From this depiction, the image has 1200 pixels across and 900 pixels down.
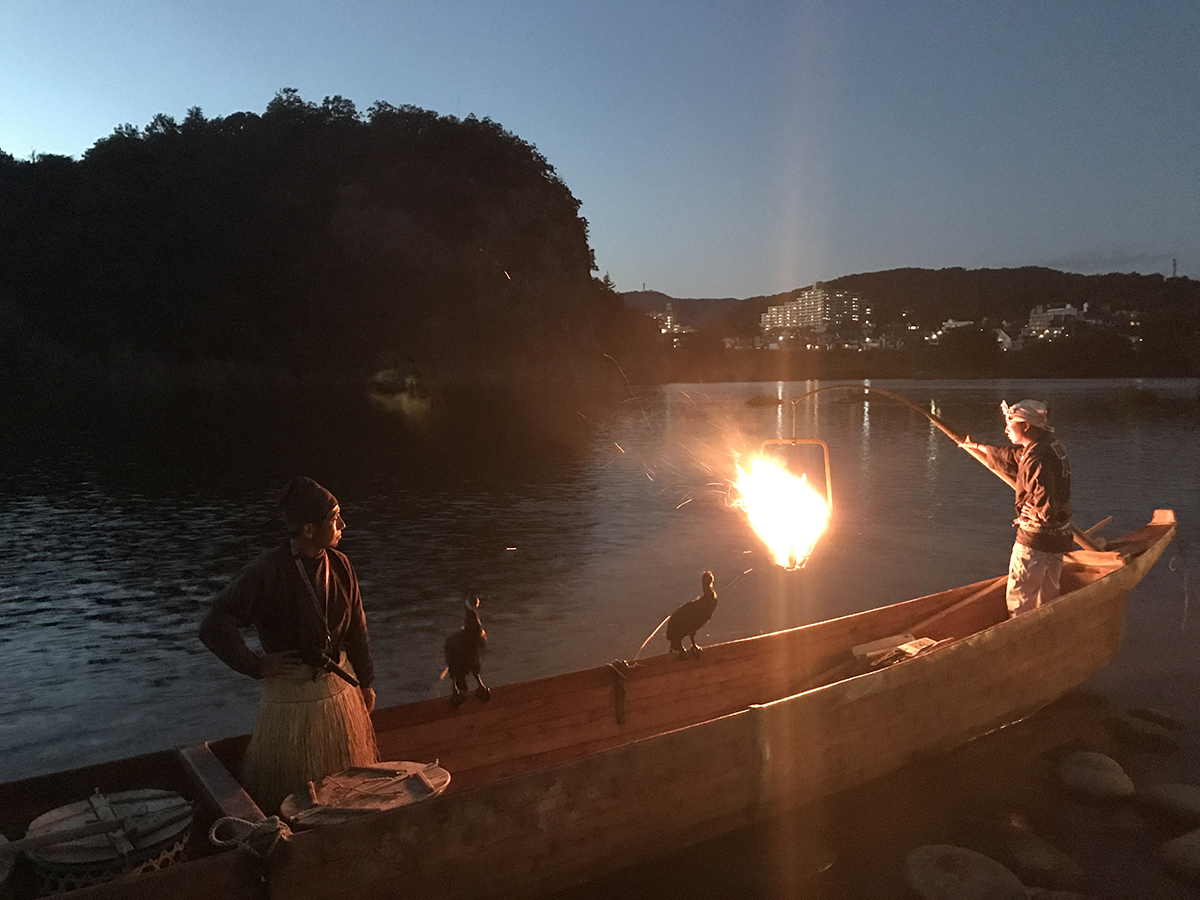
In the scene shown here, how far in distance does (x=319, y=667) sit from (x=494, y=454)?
32467 millimetres

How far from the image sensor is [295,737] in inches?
180

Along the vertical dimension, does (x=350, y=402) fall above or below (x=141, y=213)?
below

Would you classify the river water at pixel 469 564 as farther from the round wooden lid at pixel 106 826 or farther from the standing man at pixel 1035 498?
the round wooden lid at pixel 106 826

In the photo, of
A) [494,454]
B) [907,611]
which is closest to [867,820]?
[907,611]

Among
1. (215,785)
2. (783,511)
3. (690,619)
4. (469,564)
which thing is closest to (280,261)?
(469,564)

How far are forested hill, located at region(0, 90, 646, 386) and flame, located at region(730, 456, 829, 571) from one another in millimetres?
56271

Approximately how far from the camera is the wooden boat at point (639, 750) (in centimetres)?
423

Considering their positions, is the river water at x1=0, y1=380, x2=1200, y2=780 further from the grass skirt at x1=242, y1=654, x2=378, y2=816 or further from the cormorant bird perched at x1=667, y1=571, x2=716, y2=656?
the grass skirt at x1=242, y1=654, x2=378, y2=816

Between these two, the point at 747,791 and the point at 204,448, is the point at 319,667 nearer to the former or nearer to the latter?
the point at 747,791

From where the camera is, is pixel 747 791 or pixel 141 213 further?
pixel 141 213

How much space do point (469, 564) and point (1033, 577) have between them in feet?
35.6

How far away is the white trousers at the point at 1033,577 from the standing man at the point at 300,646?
642 cm

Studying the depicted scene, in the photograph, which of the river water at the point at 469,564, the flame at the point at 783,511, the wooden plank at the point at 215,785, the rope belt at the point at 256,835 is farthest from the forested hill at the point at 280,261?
the rope belt at the point at 256,835

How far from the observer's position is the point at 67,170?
8919 cm
